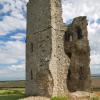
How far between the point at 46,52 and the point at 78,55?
6.96 meters

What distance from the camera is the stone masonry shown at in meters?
30.8

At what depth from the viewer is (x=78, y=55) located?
36.9 m

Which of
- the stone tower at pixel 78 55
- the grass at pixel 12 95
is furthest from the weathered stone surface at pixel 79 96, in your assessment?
the grass at pixel 12 95

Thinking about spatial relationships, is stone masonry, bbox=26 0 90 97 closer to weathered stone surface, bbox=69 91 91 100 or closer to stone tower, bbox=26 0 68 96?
stone tower, bbox=26 0 68 96

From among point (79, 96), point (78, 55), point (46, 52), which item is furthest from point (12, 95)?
point (79, 96)

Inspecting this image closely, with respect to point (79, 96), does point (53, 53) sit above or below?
above

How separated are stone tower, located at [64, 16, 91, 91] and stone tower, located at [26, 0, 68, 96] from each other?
3394 mm

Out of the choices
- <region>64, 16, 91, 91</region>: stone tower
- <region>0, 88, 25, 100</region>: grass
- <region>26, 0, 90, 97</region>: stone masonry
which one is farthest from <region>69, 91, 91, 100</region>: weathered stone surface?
<region>0, 88, 25, 100</region>: grass

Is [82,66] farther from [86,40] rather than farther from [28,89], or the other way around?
[28,89]

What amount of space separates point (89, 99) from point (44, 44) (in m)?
8.52

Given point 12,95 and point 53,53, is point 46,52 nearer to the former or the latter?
point 53,53

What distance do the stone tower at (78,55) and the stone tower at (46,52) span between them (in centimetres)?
339

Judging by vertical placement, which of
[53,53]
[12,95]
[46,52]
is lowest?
[12,95]

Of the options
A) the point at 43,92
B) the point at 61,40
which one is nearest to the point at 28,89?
the point at 43,92
